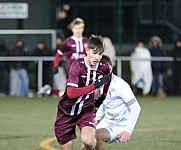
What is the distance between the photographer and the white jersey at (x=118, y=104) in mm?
9962

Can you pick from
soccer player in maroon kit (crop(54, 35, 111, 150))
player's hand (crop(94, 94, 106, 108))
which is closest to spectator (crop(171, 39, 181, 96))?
player's hand (crop(94, 94, 106, 108))

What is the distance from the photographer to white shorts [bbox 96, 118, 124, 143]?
1031 centimetres

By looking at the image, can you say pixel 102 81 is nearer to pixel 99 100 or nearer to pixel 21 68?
pixel 99 100

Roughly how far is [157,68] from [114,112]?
1446cm

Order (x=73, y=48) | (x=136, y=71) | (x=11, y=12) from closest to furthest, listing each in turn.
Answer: (x=73, y=48) → (x=136, y=71) → (x=11, y=12)

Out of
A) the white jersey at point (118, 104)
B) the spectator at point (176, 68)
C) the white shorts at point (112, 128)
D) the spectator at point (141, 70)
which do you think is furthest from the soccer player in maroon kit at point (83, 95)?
the spectator at point (176, 68)

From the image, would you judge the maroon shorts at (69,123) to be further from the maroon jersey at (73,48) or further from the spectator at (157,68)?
the spectator at (157,68)

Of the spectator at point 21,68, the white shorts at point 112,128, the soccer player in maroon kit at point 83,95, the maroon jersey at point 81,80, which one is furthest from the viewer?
the spectator at point 21,68

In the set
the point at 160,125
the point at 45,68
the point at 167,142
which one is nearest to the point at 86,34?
the point at 45,68

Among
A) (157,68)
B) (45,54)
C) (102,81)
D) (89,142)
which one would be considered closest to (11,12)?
(45,54)

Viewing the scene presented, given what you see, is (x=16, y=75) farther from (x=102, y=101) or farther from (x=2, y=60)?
(x=102, y=101)

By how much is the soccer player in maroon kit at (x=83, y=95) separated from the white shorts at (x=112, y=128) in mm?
520

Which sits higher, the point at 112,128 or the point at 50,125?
the point at 112,128

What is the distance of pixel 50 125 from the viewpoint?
1593 centimetres
